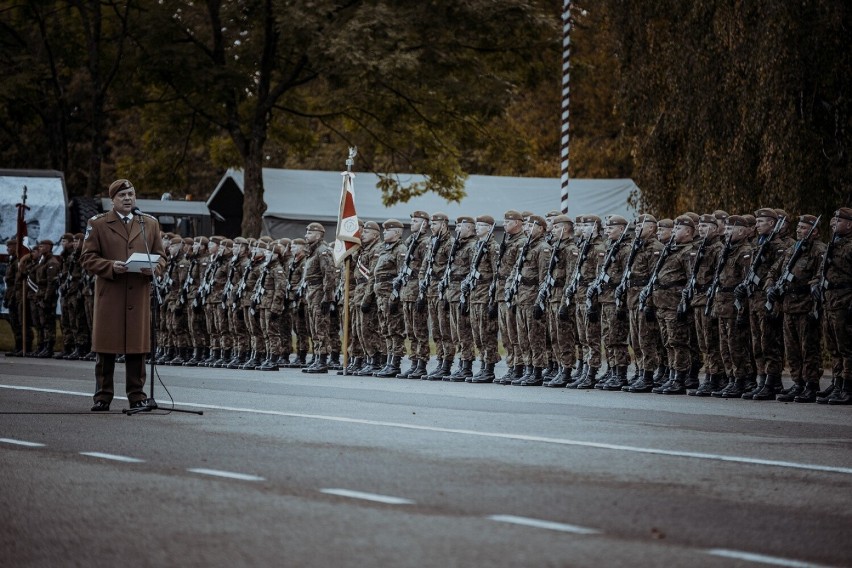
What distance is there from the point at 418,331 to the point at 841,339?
6.70m

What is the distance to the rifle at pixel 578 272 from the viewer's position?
734 inches

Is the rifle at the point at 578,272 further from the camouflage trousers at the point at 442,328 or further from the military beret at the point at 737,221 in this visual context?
the camouflage trousers at the point at 442,328

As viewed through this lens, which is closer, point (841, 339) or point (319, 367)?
point (841, 339)

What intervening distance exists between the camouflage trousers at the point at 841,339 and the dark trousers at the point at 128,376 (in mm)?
7560

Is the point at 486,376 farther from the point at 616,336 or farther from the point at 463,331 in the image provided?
the point at 616,336

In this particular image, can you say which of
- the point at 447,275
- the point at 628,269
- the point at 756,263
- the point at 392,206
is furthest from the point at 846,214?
the point at 392,206

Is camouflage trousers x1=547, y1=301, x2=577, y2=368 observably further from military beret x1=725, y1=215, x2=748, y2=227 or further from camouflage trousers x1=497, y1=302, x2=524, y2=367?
military beret x1=725, y1=215, x2=748, y2=227

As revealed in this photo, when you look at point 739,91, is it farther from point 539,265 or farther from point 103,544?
point 103,544

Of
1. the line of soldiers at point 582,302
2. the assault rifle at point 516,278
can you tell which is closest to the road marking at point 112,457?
the line of soldiers at point 582,302

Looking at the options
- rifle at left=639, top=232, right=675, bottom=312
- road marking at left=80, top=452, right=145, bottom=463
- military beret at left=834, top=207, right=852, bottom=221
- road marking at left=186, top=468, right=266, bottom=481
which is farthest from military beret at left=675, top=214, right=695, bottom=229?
road marking at left=186, top=468, right=266, bottom=481

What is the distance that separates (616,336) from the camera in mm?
18250

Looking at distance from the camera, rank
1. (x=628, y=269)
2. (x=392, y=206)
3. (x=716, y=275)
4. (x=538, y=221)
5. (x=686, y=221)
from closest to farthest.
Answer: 1. (x=716, y=275)
2. (x=686, y=221)
3. (x=628, y=269)
4. (x=538, y=221)
5. (x=392, y=206)

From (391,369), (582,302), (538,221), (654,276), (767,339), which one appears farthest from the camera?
(391,369)

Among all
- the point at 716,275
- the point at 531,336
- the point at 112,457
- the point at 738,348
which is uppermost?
the point at 716,275
